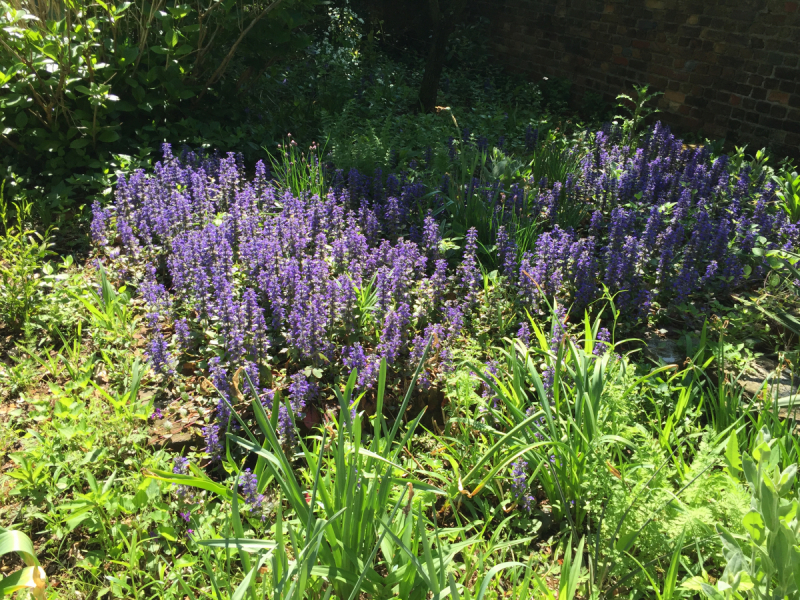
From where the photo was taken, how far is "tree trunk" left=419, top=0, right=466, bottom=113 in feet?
22.2

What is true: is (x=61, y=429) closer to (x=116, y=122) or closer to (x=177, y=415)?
(x=177, y=415)

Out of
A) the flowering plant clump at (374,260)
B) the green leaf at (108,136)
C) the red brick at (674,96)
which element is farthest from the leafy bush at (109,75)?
the red brick at (674,96)

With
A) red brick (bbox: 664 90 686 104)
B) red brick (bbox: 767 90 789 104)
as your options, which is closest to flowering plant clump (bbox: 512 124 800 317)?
red brick (bbox: 767 90 789 104)

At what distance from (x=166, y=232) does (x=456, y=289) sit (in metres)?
1.75

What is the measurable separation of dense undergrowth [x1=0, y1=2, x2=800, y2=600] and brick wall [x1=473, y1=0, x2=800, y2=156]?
1.63m

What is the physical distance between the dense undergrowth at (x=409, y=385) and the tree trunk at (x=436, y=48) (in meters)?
2.24

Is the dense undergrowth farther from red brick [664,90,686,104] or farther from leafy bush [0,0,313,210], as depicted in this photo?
red brick [664,90,686,104]

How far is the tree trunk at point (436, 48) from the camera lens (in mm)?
6758

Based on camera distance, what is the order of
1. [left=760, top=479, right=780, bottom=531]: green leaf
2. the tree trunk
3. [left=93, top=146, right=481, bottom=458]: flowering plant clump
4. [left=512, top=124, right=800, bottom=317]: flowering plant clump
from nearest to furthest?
[left=760, top=479, right=780, bottom=531]: green leaf → [left=93, top=146, right=481, bottom=458]: flowering plant clump → [left=512, top=124, right=800, bottom=317]: flowering plant clump → the tree trunk

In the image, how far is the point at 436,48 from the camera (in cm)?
685

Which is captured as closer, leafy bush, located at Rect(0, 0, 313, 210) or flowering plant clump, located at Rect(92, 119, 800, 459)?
flowering plant clump, located at Rect(92, 119, 800, 459)

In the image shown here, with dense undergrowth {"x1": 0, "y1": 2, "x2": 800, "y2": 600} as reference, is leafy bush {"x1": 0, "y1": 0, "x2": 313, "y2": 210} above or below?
above

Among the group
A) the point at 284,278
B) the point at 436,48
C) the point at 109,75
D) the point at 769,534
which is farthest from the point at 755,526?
the point at 436,48

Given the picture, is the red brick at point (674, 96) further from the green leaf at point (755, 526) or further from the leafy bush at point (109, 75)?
the green leaf at point (755, 526)
